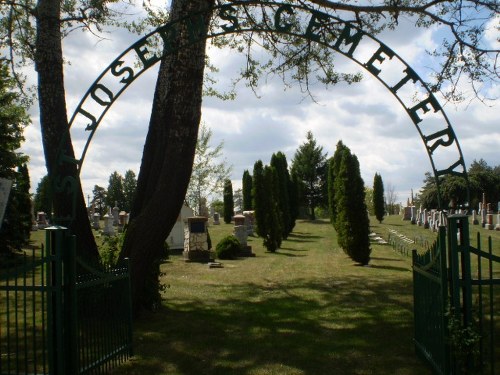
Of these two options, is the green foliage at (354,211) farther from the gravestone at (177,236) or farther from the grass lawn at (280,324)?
the gravestone at (177,236)

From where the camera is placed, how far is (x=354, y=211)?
730 inches

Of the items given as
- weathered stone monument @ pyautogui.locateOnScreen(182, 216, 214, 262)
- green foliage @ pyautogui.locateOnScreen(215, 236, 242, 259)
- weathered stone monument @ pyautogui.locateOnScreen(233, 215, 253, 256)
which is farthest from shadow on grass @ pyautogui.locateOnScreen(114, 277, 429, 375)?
weathered stone monument @ pyautogui.locateOnScreen(233, 215, 253, 256)

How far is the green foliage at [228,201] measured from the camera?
42.7 meters

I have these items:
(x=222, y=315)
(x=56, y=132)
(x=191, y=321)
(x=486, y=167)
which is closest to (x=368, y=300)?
(x=222, y=315)

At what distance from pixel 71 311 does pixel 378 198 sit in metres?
39.9

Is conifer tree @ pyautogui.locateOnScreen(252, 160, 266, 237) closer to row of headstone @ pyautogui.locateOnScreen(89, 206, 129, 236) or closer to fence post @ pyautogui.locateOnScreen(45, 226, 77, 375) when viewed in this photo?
row of headstone @ pyautogui.locateOnScreen(89, 206, 129, 236)

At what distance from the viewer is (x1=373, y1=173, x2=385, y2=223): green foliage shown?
42.7 metres

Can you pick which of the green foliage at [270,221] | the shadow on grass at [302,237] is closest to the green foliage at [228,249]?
the green foliage at [270,221]

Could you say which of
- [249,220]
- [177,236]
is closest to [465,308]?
[177,236]

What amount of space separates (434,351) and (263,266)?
12306mm

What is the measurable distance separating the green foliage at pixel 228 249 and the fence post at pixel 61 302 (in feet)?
48.6

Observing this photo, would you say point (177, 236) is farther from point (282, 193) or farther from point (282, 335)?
point (282, 335)

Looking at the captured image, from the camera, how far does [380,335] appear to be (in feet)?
27.5

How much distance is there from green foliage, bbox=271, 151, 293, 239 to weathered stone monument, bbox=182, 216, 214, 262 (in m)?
7.25
